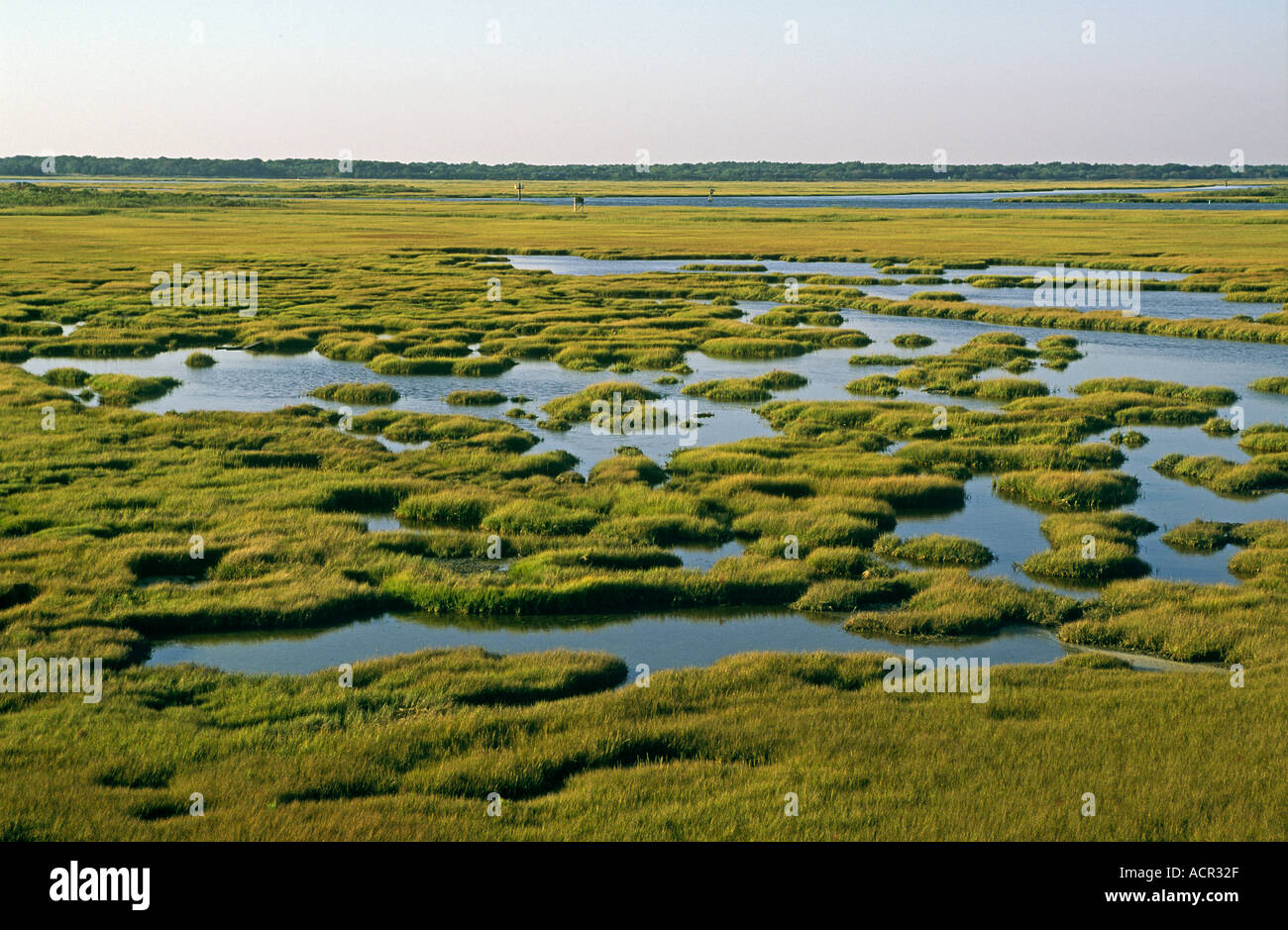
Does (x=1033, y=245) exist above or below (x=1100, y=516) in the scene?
above

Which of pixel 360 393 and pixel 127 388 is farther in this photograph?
pixel 127 388

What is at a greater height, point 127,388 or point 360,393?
point 127,388

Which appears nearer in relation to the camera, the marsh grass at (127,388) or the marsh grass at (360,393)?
the marsh grass at (127,388)

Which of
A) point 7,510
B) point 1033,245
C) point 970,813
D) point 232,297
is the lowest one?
point 970,813

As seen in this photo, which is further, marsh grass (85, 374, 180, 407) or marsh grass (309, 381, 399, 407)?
marsh grass (309, 381, 399, 407)

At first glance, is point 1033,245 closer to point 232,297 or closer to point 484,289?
point 484,289
